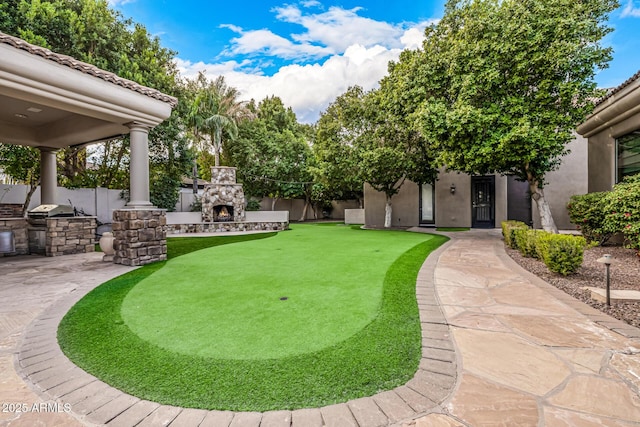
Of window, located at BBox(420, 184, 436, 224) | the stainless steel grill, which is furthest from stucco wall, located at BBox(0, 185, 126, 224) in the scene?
window, located at BBox(420, 184, 436, 224)

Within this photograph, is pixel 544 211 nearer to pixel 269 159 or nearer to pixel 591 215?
pixel 591 215

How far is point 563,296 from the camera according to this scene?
3.86 metres

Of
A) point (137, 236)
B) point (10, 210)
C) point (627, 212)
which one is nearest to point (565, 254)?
point (627, 212)

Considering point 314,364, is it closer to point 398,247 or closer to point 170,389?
point 170,389

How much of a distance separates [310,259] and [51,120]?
295 inches

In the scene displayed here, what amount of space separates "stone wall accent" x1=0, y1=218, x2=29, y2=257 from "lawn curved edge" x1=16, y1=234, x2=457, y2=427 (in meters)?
7.28

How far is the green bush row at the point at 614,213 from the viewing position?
5625 millimetres

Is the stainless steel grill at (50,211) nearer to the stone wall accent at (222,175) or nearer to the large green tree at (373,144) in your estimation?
the stone wall accent at (222,175)

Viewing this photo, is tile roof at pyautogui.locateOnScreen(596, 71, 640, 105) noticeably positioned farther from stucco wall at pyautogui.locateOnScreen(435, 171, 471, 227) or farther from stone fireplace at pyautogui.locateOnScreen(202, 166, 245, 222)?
stone fireplace at pyautogui.locateOnScreen(202, 166, 245, 222)

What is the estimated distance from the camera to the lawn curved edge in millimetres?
1698

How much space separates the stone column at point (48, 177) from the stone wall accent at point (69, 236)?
1324mm

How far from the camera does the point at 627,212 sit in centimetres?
574

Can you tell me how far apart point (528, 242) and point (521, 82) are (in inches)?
188

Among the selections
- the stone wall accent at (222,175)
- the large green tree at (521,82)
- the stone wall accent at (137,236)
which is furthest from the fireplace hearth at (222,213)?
the large green tree at (521,82)
